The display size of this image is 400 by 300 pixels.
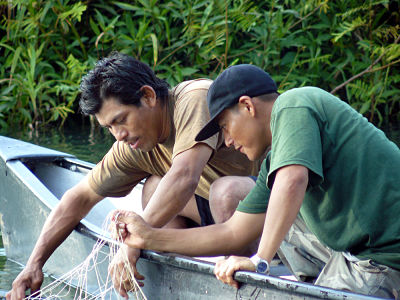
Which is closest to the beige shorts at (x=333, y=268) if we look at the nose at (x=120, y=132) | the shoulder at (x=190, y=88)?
the shoulder at (x=190, y=88)

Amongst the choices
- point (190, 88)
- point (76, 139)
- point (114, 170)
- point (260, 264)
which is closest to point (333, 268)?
point (260, 264)

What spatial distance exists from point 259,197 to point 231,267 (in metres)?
0.30

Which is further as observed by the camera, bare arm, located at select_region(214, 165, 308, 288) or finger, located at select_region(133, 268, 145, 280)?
finger, located at select_region(133, 268, 145, 280)

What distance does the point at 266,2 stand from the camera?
803cm

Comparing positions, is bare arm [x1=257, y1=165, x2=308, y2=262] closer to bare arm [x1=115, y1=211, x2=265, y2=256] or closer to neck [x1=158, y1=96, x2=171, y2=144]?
bare arm [x1=115, y1=211, x2=265, y2=256]

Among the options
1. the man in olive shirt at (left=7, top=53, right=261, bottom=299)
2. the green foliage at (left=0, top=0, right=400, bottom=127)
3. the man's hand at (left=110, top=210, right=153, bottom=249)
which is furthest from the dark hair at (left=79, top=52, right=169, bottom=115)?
the green foliage at (left=0, top=0, right=400, bottom=127)

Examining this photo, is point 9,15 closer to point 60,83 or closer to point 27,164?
point 60,83

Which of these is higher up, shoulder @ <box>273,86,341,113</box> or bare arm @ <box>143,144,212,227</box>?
shoulder @ <box>273,86,341,113</box>

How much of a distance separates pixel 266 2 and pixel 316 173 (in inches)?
249

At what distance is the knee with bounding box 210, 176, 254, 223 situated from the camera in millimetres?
2928

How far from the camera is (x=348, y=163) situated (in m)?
2.11

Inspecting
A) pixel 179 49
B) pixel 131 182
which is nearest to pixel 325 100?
pixel 131 182

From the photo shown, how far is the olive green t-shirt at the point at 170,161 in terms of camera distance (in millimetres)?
3018

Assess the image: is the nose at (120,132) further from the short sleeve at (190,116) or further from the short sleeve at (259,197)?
the short sleeve at (259,197)
